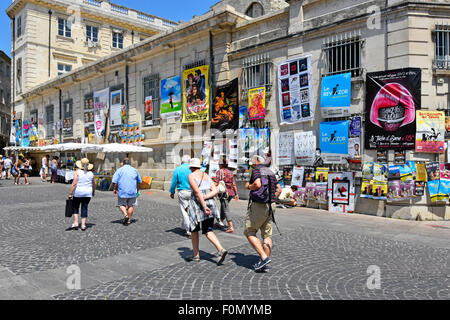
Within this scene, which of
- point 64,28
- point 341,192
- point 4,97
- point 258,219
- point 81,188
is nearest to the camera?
point 258,219

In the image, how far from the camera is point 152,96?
18.0 meters

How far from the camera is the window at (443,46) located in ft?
32.0

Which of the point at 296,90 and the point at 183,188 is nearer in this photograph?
the point at 183,188

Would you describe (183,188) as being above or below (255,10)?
below

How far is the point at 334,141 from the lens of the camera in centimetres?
1089

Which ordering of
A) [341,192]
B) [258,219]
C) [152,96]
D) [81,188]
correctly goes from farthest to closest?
[152,96]
[341,192]
[81,188]
[258,219]

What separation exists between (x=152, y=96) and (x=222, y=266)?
14368 mm

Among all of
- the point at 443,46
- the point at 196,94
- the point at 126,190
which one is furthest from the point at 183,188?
the point at 196,94

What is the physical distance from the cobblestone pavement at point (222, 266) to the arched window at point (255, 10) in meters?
17.0

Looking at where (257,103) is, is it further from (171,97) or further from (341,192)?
(171,97)

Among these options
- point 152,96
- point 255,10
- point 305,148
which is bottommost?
point 305,148

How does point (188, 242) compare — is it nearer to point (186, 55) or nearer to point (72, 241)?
point (72, 241)

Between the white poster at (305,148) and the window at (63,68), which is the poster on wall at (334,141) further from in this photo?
the window at (63,68)

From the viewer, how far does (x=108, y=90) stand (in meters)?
21.1
